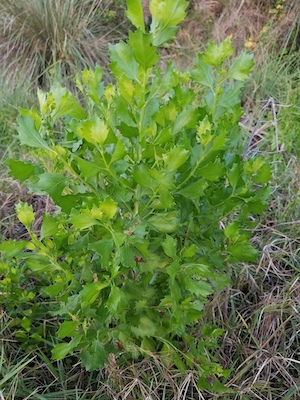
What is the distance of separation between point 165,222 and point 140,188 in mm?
89

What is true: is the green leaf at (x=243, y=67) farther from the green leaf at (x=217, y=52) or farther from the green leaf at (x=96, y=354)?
the green leaf at (x=96, y=354)

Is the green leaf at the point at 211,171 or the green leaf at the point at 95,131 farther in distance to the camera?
the green leaf at the point at 211,171

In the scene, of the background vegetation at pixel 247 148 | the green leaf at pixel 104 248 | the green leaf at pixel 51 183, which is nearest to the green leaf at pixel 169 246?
the green leaf at pixel 104 248

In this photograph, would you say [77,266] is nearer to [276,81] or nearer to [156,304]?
[156,304]

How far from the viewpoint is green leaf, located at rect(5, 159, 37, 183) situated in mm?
910

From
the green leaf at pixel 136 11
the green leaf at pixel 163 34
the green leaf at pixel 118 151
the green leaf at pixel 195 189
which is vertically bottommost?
the green leaf at pixel 195 189

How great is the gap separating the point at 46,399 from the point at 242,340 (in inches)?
25.2

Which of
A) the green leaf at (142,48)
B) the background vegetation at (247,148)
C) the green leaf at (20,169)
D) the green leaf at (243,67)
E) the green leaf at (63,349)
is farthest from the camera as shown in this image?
the background vegetation at (247,148)

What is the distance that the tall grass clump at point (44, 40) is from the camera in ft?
9.83

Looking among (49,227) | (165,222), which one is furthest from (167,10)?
(49,227)

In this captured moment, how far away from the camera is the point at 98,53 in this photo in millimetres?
3104

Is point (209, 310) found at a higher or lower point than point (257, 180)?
lower

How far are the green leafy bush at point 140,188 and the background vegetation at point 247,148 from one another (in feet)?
0.73

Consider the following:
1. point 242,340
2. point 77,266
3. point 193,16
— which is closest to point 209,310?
point 242,340
